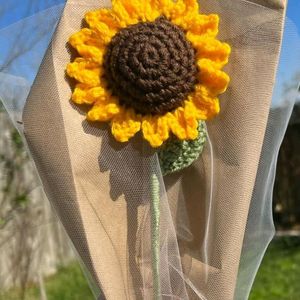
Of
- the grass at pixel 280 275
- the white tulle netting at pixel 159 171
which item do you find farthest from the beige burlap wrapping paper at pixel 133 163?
the grass at pixel 280 275

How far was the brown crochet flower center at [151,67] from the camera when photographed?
87 centimetres

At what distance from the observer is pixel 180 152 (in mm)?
900

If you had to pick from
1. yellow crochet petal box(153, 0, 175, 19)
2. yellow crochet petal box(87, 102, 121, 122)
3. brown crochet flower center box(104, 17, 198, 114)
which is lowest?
yellow crochet petal box(87, 102, 121, 122)

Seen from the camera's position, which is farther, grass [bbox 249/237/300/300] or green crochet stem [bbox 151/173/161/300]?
grass [bbox 249/237/300/300]

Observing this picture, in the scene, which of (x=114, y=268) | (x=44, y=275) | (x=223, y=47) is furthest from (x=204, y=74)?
(x=44, y=275)

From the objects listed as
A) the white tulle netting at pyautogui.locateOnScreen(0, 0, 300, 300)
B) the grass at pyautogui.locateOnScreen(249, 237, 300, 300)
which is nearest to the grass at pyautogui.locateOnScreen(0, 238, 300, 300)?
the grass at pyautogui.locateOnScreen(249, 237, 300, 300)

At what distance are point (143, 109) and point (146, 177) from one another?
0.09 metres

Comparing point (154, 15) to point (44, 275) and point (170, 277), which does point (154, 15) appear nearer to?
point (170, 277)

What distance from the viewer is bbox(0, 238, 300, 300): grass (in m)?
3.58

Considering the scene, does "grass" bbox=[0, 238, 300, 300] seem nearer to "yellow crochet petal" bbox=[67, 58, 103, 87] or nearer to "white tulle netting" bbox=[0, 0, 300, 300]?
"white tulle netting" bbox=[0, 0, 300, 300]

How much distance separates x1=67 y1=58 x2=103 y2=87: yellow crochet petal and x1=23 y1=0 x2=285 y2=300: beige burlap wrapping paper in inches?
0.6

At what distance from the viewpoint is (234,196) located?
89 centimetres

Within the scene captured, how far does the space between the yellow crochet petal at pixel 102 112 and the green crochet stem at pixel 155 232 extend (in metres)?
0.10

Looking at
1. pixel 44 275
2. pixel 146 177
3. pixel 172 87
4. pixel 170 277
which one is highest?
pixel 172 87
